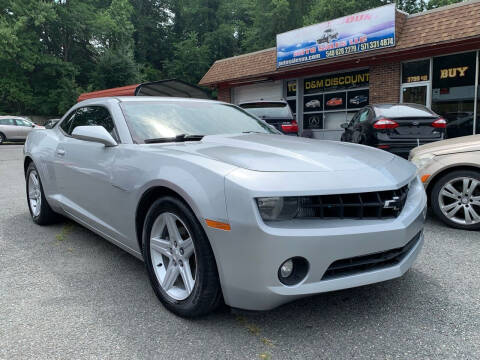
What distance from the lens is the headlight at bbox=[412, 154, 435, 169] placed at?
439 centimetres

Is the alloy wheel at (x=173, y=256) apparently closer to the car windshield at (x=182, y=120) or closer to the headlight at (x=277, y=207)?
the headlight at (x=277, y=207)

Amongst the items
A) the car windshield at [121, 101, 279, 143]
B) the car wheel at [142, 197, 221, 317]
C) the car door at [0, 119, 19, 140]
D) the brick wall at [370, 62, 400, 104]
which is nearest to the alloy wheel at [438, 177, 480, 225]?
the car windshield at [121, 101, 279, 143]

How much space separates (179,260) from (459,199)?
10.7 ft

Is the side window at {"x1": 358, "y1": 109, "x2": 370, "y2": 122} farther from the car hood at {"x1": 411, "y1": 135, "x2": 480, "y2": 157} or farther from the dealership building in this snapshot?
the dealership building

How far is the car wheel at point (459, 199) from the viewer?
4.06 m

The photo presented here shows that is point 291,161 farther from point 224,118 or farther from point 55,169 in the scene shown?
point 55,169

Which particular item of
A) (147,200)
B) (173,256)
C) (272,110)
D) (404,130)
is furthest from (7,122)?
(173,256)

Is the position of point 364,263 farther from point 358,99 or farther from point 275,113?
point 358,99

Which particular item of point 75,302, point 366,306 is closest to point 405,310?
point 366,306

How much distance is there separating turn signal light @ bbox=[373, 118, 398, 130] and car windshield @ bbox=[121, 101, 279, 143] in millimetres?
3436

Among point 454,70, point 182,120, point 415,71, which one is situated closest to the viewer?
point 182,120

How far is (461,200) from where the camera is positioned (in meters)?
4.15

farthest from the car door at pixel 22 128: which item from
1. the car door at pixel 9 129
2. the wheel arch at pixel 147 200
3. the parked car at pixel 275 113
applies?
the wheel arch at pixel 147 200

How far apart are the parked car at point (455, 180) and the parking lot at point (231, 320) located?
91 cm
